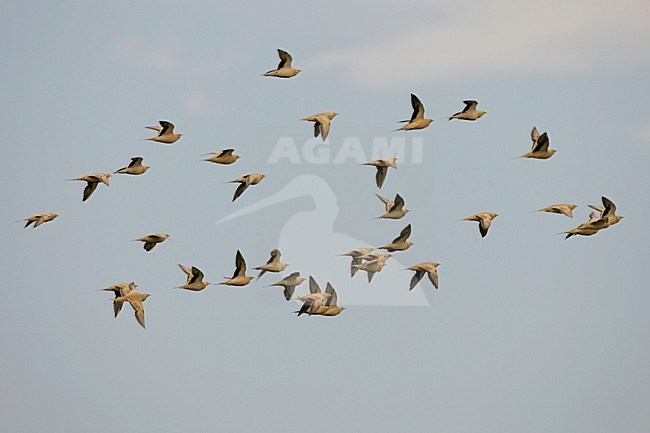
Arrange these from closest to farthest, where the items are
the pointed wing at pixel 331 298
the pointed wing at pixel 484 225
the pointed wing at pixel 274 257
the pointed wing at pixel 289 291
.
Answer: the pointed wing at pixel 484 225, the pointed wing at pixel 274 257, the pointed wing at pixel 331 298, the pointed wing at pixel 289 291

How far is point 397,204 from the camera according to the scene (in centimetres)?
2536

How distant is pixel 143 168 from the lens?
23766 mm

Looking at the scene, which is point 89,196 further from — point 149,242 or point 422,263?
point 422,263

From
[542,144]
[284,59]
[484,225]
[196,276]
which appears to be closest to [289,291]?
[196,276]

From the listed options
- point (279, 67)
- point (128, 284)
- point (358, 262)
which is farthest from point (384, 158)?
point (128, 284)

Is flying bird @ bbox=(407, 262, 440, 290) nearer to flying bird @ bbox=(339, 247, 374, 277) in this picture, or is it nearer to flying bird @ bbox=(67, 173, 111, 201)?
flying bird @ bbox=(339, 247, 374, 277)

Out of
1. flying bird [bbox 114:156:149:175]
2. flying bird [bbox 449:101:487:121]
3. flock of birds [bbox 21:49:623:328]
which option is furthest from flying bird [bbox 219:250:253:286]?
flying bird [bbox 449:101:487:121]

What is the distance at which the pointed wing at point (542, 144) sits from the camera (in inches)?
879

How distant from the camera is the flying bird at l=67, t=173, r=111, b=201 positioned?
78.1 ft

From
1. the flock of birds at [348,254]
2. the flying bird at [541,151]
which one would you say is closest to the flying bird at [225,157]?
the flock of birds at [348,254]

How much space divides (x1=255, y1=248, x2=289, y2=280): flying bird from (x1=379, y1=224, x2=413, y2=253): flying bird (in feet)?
7.10

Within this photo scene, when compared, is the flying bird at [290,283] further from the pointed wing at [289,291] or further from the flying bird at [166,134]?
the flying bird at [166,134]

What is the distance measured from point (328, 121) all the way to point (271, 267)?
3172mm

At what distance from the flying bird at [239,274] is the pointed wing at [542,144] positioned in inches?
233
